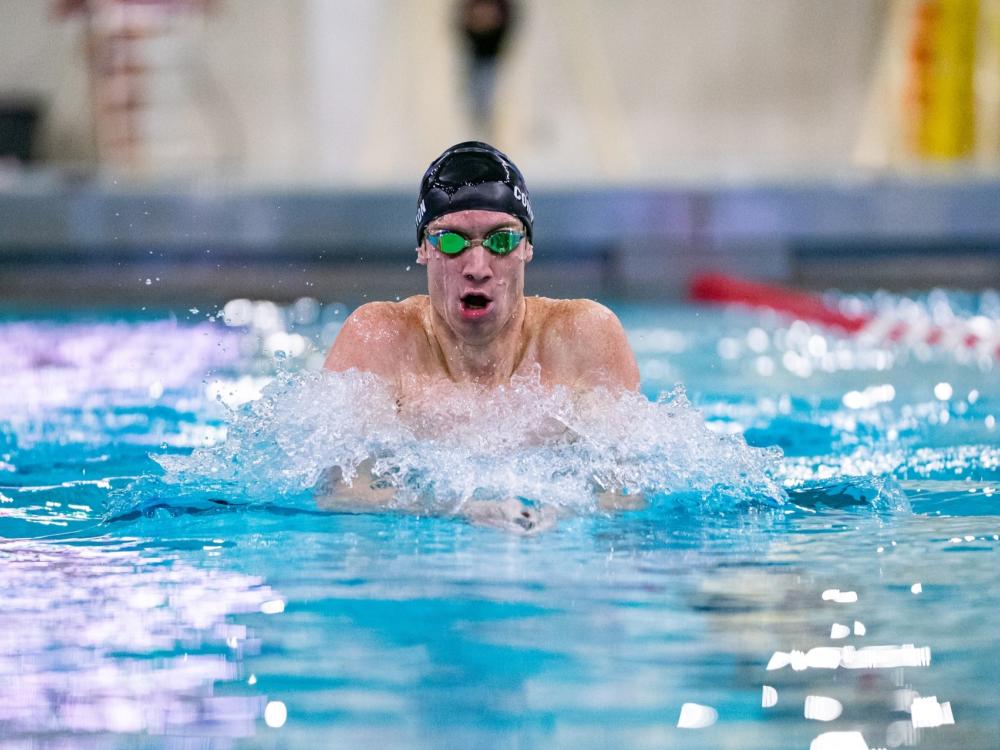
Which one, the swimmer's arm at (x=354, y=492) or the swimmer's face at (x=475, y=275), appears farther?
the swimmer's face at (x=475, y=275)

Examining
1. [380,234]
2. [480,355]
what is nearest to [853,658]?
[480,355]

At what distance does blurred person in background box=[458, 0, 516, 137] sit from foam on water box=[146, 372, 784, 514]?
A: 6991 millimetres

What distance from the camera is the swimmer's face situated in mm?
3049

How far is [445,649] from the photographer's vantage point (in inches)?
81.8

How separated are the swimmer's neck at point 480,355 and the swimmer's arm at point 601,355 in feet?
0.47

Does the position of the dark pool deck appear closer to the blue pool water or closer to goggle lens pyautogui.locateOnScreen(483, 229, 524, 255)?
the blue pool water

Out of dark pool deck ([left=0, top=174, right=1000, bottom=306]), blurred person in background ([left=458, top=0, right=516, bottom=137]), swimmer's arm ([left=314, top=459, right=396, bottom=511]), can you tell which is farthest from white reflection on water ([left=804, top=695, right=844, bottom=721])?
blurred person in background ([left=458, top=0, right=516, bottom=137])

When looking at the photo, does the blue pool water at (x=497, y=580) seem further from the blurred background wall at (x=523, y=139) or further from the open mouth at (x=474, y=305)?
the blurred background wall at (x=523, y=139)

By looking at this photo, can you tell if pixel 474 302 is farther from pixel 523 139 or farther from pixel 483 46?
pixel 523 139

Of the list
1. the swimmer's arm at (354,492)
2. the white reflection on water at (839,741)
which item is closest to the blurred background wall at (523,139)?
the swimmer's arm at (354,492)

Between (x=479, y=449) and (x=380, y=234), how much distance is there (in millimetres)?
4756

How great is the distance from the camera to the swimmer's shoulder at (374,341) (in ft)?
10.5

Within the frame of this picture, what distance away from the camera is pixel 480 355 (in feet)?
10.7

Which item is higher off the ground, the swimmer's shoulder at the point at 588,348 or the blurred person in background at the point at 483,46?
the blurred person in background at the point at 483,46
